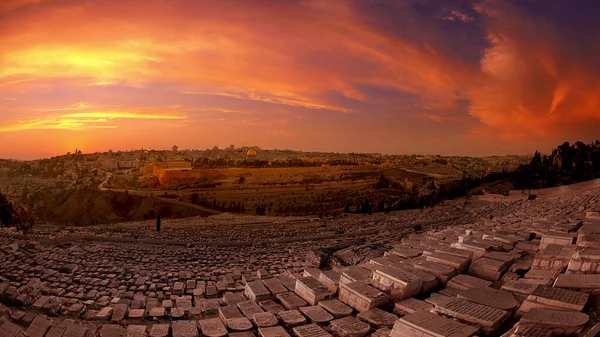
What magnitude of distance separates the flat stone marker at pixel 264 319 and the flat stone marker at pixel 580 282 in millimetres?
3370

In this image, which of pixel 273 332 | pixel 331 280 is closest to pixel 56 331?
pixel 273 332

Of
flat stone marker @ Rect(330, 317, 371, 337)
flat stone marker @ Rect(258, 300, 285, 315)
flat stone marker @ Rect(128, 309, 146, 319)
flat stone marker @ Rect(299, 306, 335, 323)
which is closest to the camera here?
flat stone marker @ Rect(330, 317, 371, 337)

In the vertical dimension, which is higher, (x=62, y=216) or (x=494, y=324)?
(x=494, y=324)

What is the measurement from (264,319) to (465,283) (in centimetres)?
273

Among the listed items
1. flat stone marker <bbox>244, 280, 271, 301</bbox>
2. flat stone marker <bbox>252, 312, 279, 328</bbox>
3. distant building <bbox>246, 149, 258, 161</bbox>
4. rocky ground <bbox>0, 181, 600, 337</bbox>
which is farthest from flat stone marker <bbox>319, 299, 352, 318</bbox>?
distant building <bbox>246, 149, 258, 161</bbox>

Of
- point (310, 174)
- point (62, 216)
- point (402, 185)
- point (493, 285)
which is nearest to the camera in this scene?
point (493, 285)

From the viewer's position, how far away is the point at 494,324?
361cm

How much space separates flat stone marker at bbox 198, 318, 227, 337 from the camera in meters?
4.48

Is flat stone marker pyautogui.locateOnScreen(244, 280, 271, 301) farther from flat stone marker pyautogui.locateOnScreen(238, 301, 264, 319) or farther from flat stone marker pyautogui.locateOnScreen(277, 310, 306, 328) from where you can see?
flat stone marker pyautogui.locateOnScreen(277, 310, 306, 328)

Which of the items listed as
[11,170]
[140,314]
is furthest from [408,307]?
[11,170]

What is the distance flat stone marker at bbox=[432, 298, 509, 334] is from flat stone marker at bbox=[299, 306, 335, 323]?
1.25 m

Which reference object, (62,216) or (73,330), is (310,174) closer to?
(62,216)

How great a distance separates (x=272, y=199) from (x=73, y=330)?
124ft

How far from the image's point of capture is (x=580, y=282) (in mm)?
4188
